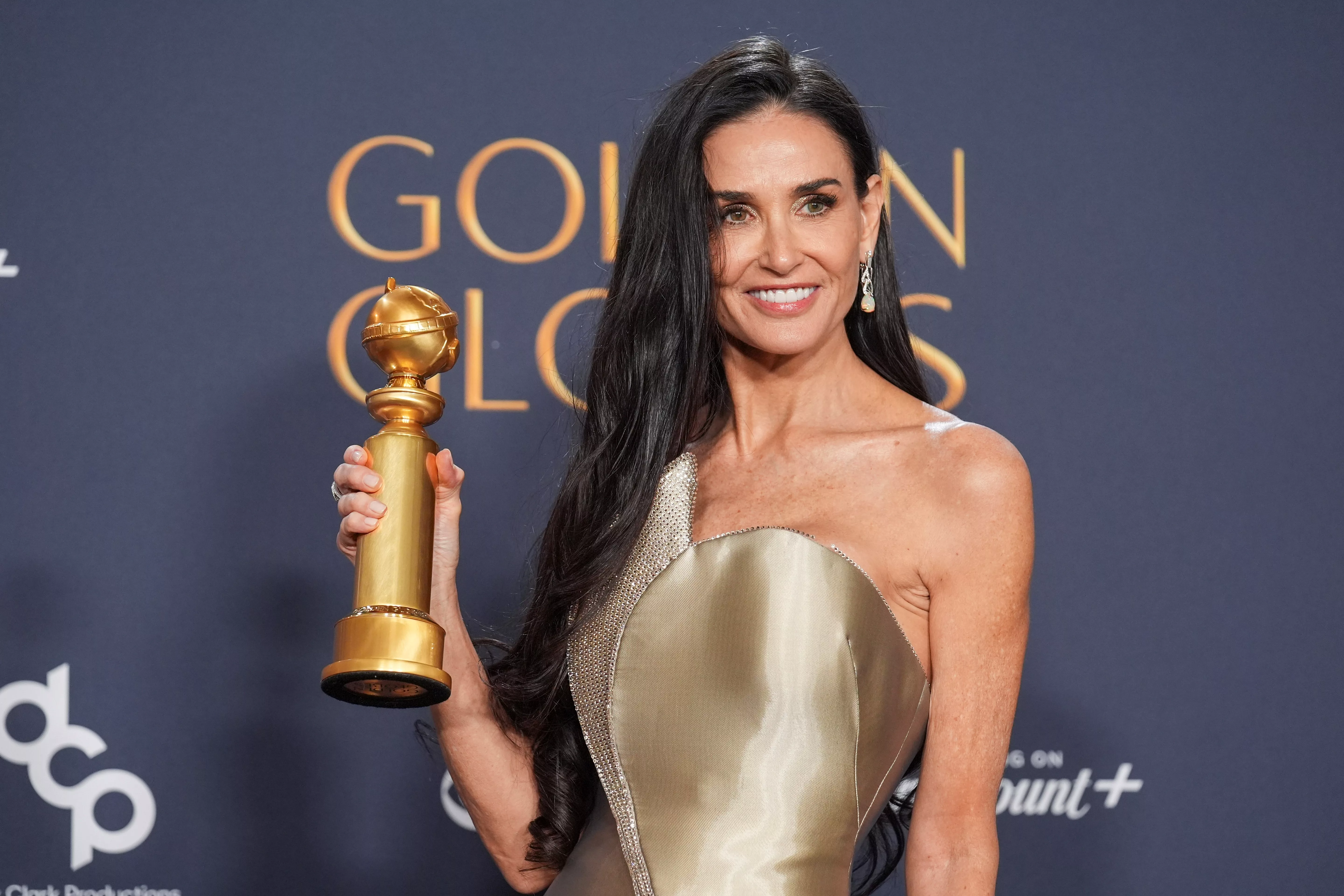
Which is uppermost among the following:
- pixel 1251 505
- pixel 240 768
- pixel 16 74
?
pixel 16 74

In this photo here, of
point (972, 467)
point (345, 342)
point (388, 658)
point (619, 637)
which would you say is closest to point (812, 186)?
point (972, 467)

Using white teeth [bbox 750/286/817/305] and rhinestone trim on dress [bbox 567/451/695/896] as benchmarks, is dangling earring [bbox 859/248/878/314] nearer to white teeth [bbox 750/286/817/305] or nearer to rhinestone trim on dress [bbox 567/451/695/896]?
white teeth [bbox 750/286/817/305]

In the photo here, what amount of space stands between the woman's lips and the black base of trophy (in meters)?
0.54

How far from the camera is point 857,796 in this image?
1383mm

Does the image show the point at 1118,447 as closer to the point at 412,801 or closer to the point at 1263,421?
the point at 1263,421

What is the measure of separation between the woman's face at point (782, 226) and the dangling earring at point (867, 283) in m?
0.06

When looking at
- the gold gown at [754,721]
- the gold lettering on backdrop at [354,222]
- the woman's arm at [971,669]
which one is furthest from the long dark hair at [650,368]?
the gold lettering on backdrop at [354,222]

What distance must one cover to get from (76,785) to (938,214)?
180 cm

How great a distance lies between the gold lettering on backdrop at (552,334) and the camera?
8.26 ft

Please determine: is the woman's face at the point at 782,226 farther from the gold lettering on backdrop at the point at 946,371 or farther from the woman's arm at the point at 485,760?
the gold lettering on backdrop at the point at 946,371

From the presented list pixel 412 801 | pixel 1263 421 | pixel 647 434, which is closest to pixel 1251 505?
pixel 1263 421

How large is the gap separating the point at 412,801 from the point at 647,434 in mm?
1156

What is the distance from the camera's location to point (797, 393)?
1.60 metres

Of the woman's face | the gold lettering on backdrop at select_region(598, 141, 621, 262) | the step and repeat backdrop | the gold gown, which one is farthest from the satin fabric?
the gold lettering on backdrop at select_region(598, 141, 621, 262)
